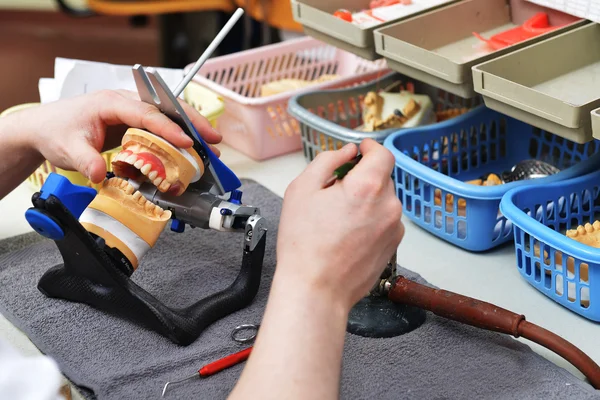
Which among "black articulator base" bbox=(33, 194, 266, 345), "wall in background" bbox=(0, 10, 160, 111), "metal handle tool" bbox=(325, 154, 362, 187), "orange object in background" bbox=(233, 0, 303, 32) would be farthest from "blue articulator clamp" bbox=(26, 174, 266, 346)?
"wall in background" bbox=(0, 10, 160, 111)

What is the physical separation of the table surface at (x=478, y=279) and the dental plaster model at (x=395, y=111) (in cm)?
17

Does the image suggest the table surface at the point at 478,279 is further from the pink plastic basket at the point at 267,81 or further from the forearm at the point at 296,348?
the forearm at the point at 296,348

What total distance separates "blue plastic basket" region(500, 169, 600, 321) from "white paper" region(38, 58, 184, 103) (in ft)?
1.96

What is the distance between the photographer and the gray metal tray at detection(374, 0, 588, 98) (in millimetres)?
1011

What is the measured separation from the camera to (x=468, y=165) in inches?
47.0

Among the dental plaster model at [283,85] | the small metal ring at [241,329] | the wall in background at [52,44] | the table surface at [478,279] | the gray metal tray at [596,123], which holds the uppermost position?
the gray metal tray at [596,123]

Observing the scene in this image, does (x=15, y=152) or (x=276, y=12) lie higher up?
(x=15, y=152)

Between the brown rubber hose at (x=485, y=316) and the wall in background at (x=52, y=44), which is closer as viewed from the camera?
the brown rubber hose at (x=485, y=316)

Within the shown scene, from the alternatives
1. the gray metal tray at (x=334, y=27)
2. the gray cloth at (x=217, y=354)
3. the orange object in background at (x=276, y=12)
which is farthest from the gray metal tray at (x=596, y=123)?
the orange object in background at (x=276, y=12)

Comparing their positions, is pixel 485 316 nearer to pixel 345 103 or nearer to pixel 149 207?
pixel 149 207

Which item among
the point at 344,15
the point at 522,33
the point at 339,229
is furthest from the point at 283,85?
the point at 339,229

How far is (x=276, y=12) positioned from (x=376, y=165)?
1.36 metres

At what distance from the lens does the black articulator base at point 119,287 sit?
848 millimetres

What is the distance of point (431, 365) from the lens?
2.67 feet
